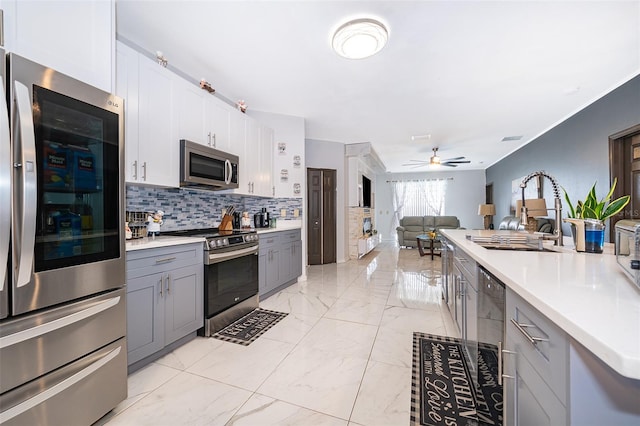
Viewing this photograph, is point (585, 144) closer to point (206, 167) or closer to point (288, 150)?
point (288, 150)

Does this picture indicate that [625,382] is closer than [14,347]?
Yes

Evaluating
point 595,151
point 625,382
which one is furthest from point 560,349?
point 595,151

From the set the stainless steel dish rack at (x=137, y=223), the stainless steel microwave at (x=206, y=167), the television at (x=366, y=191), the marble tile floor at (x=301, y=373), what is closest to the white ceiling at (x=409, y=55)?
the stainless steel microwave at (x=206, y=167)

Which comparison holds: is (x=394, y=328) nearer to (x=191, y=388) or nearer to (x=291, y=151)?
(x=191, y=388)

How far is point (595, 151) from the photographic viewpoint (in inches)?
141

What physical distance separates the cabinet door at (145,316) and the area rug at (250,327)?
1.87ft

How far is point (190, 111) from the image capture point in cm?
259

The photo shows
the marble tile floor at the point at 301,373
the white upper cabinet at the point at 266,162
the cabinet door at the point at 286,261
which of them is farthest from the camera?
the white upper cabinet at the point at 266,162

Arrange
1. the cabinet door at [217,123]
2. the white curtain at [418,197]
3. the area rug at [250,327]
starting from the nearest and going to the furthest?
1. the area rug at [250,327]
2. the cabinet door at [217,123]
3. the white curtain at [418,197]

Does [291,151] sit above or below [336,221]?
above

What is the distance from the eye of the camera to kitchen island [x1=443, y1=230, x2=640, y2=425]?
1.70ft

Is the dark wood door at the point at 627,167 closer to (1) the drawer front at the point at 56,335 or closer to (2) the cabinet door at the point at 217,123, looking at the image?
(2) the cabinet door at the point at 217,123

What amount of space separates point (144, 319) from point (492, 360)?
212cm

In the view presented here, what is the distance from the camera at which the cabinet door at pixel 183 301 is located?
1993 mm
